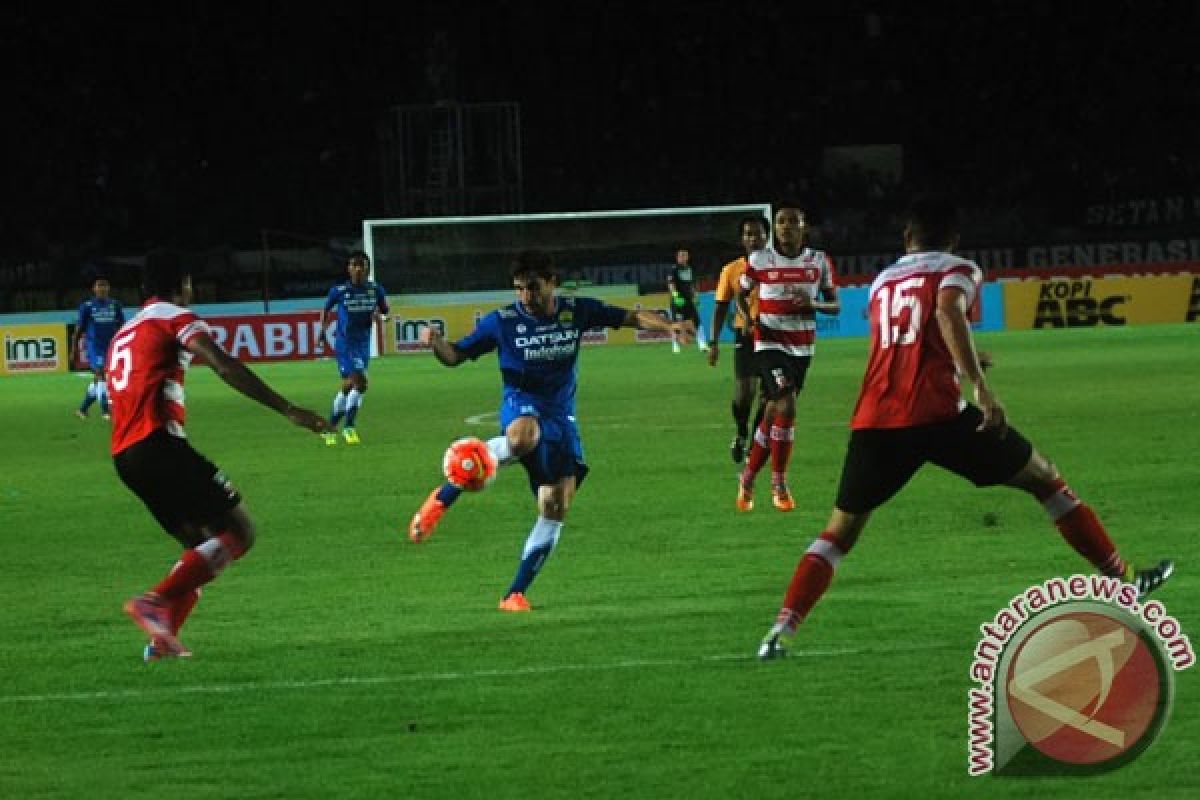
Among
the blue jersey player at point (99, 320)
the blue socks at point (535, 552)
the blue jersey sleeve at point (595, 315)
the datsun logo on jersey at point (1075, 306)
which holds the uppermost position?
the blue jersey sleeve at point (595, 315)

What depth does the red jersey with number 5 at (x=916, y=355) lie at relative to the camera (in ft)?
29.9

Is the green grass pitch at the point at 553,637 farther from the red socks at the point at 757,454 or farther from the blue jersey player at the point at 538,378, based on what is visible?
A: the blue jersey player at the point at 538,378

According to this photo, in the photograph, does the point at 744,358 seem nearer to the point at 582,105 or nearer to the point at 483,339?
the point at 483,339

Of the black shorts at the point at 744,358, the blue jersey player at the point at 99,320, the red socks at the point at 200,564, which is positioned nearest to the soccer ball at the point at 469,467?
the red socks at the point at 200,564

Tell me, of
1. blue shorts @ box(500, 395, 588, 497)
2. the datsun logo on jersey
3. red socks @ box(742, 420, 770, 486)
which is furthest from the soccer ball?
the datsun logo on jersey

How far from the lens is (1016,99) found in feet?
190

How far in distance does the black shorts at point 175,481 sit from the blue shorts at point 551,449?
6.73 feet

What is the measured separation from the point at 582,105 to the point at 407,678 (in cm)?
4998

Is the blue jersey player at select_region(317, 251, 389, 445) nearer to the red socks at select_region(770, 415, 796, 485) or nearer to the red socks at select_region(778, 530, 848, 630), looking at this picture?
the red socks at select_region(770, 415, 796, 485)

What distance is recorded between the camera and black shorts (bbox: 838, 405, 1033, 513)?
29.8ft

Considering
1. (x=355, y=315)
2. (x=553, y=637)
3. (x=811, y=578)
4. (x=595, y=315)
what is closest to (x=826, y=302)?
(x=595, y=315)

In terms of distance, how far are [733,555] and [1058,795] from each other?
6.45 meters

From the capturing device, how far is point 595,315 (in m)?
11.8

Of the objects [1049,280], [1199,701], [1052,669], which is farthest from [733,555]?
[1049,280]
